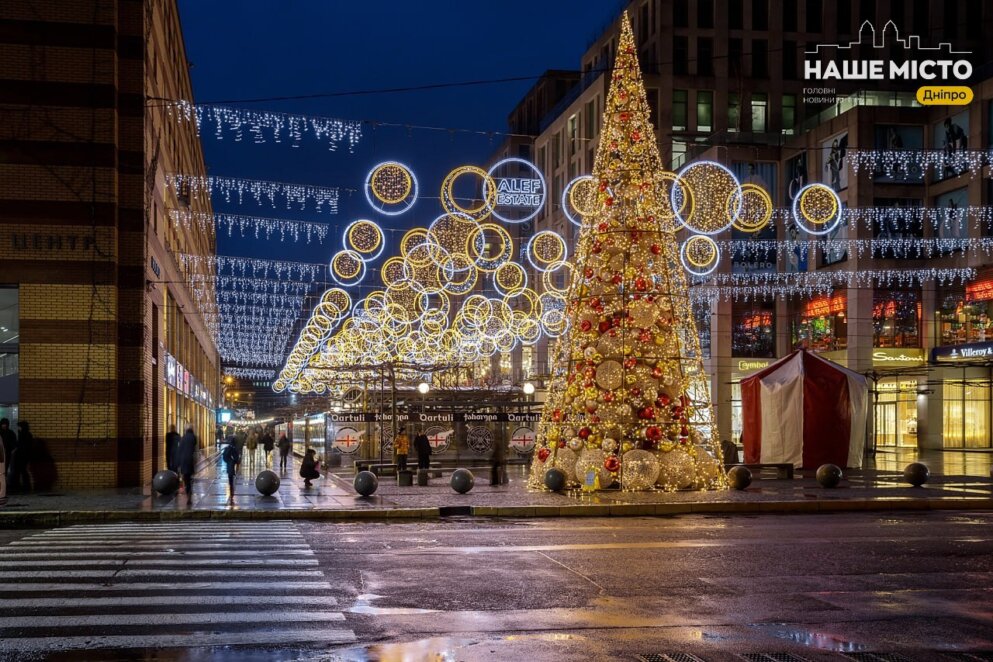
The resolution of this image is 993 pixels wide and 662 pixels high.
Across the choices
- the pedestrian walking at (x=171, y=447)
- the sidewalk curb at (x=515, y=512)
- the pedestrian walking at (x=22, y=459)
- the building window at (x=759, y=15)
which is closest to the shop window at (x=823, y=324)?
the building window at (x=759, y=15)

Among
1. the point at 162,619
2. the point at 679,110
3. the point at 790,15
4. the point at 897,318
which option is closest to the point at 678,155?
the point at 679,110

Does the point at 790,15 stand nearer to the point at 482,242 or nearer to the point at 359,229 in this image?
the point at 482,242

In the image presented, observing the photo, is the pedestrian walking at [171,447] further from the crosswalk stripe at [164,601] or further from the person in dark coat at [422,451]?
the crosswalk stripe at [164,601]

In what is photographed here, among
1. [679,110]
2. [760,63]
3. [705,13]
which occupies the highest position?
[705,13]

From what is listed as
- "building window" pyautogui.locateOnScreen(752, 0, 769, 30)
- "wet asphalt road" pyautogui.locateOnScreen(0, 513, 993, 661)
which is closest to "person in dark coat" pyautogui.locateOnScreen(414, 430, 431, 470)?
"wet asphalt road" pyautogui.locateOnScreen(0, 513, 993, 661)

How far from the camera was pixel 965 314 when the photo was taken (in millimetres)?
54594

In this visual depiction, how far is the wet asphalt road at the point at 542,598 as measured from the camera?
9422mm

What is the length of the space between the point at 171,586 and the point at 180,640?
3.02 m

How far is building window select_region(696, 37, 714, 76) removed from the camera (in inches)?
2608

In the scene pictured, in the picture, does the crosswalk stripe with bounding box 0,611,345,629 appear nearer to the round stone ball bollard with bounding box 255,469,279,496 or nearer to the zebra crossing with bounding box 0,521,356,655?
the zebra crossing with bounding box 0,521,356,655

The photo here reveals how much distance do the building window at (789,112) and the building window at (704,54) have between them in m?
4.83

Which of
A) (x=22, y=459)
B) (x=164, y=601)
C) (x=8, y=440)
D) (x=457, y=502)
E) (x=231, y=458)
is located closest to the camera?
(x=164, y=601)

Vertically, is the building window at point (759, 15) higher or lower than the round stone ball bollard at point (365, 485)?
higher

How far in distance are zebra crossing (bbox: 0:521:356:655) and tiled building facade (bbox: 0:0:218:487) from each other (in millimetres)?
9973
